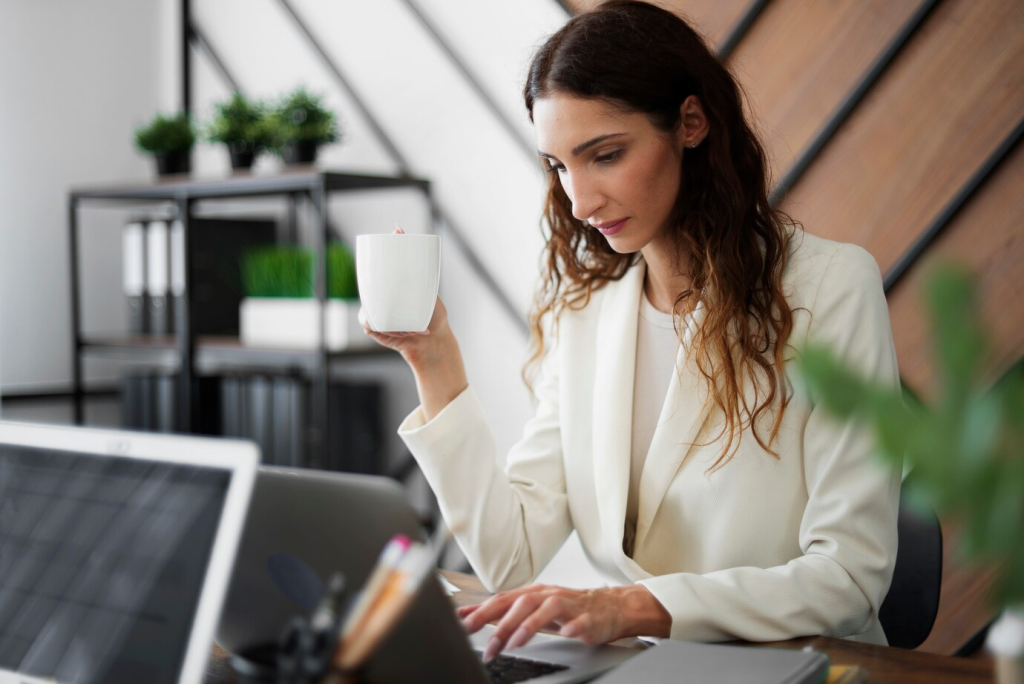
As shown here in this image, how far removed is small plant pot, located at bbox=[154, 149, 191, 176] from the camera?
9.78 feet

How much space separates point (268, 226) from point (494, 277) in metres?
0.91

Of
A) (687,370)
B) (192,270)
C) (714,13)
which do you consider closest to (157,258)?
(192,270)

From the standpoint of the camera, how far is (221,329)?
2.93 metres

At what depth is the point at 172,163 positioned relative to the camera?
2.99 meters

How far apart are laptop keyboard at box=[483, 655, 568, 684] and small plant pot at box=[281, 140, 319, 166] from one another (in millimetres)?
1965

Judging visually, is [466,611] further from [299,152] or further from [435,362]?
[299,152]

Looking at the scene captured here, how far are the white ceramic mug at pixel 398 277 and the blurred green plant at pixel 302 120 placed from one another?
1677 millimetres

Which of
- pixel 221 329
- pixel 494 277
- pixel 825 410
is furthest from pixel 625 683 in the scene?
pixel 221 329

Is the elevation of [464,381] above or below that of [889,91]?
below

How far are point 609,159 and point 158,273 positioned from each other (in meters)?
2.12

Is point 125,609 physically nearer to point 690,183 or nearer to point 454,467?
point 454,467

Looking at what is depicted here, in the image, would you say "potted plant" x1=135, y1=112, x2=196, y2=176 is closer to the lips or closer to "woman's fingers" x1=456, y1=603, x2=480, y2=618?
the lips

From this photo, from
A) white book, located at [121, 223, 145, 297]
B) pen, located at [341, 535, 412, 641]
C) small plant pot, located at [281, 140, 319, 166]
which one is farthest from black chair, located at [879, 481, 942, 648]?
white book, located at [121, 223, 145, 297]

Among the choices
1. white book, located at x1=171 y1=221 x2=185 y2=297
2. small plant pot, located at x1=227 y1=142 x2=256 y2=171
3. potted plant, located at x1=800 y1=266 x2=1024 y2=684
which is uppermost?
potted plant, located at x1=800 y1=266 x2=1024 y2=684
